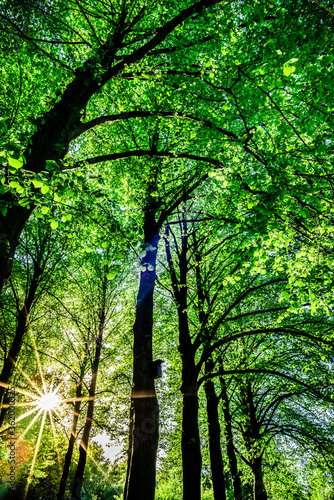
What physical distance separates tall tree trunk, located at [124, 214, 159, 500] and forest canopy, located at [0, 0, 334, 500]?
0.03 metres

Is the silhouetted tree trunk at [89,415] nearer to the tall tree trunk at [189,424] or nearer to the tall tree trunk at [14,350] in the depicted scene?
the tall tree trunk at [14,350]

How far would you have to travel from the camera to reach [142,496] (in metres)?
4.31

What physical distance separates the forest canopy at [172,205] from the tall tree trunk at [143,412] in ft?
0.11

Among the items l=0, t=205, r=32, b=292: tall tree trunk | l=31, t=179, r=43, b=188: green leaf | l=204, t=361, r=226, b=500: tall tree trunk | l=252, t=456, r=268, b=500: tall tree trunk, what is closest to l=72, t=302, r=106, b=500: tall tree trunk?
l=204, t=361, r=226, b=500: tall tree trunk

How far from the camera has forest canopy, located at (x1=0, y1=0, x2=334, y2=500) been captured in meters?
3.83

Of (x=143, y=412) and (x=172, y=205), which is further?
(x=172, y=205)

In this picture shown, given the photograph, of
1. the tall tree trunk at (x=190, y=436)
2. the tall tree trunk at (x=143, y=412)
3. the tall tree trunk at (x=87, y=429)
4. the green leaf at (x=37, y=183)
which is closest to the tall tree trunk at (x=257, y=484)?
the tall tree trunk at (x=190, y=436)

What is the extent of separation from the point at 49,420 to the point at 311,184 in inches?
839

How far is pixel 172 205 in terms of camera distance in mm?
7746

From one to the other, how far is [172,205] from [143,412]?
5.39m

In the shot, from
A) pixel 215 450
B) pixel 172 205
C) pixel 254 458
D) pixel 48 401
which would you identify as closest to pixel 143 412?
pixel 172 205

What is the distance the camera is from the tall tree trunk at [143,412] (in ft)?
14.5

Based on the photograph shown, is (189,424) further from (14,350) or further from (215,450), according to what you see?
(14,350)

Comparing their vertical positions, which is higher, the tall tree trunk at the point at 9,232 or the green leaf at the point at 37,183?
the tall tree trunk at the point at 9,232
